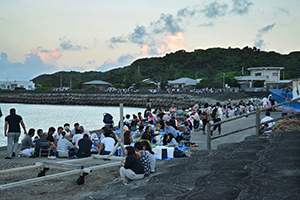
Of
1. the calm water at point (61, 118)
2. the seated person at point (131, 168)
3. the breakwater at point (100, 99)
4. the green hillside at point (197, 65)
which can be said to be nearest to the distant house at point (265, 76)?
the green hillside at point (197, 65)

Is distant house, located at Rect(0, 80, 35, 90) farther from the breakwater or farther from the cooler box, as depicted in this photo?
the cooler box

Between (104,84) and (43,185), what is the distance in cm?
9598

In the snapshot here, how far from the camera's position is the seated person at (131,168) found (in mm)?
6461

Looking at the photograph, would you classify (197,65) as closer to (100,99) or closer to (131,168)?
(100,99)

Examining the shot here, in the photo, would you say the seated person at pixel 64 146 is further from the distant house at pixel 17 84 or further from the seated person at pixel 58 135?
the distant house at pixel 17 84

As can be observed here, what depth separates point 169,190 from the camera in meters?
4.79

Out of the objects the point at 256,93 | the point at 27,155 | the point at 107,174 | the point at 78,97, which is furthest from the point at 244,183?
the point at 78,97

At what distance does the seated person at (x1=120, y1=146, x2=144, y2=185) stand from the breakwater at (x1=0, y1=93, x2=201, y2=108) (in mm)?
38542

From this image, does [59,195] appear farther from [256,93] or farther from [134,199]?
[256,93]

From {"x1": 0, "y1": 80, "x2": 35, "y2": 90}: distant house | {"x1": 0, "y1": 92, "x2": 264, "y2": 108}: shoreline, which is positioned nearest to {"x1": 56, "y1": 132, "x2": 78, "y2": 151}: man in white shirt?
{"x1": 0, "y1": 92, "x2": 264, "y2": 108}: shoreline

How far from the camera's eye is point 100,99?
6612cm

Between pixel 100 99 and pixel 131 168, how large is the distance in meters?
60.5

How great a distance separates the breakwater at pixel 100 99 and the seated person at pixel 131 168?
3854 cm

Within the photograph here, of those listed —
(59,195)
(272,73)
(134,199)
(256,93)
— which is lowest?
(59,195)
